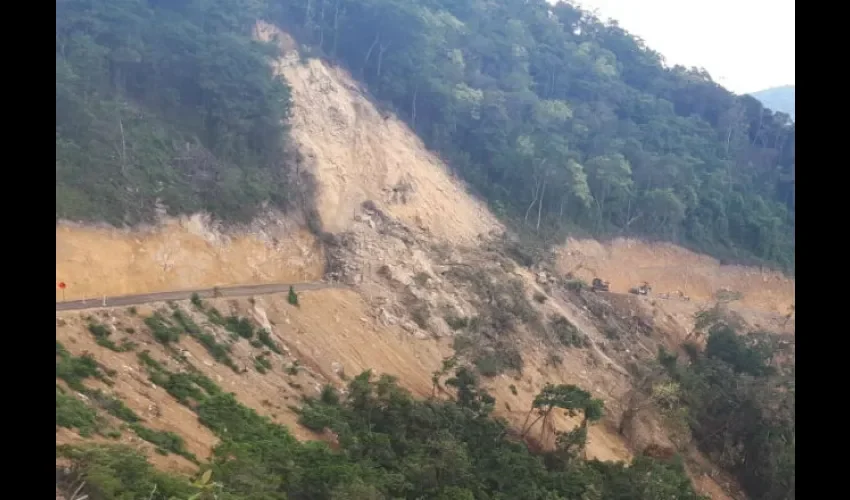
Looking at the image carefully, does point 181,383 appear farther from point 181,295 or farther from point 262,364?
point 181,295

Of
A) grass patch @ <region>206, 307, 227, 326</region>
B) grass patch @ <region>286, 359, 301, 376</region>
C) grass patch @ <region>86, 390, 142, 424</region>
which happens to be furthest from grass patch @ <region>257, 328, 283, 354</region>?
grass patch @ <region>86, 390, 142, 424</region>

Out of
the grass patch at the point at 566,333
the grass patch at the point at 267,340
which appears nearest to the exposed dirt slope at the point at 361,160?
the grass patch at the point at 566,333

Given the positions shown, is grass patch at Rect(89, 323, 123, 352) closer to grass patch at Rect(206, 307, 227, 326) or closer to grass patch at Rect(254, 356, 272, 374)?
grass patch at Rect(206, 307, 227, 326)

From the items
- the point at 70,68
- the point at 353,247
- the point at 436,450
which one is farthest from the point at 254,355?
the point at 70,68

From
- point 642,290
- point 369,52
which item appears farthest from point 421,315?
point 369,52

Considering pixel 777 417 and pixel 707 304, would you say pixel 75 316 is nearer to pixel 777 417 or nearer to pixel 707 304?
pixel 777 417
